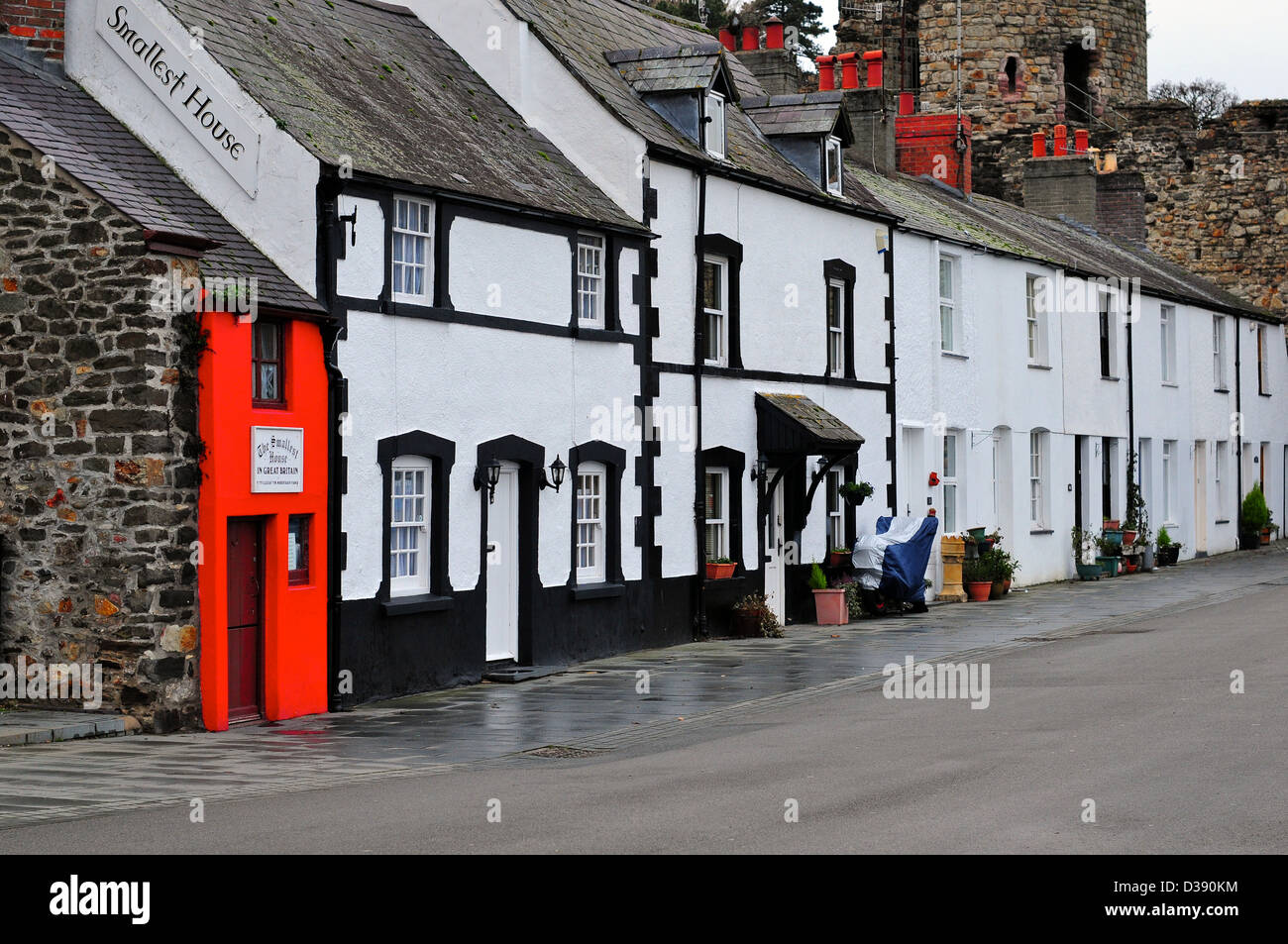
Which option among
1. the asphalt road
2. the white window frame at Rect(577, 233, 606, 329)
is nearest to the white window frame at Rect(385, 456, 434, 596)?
the white window frame at Rect(577, 233, 606, 329)

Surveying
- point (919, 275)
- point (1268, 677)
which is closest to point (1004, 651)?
point (1268, 677)

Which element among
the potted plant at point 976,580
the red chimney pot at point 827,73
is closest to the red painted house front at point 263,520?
the potted plant at point 976,580

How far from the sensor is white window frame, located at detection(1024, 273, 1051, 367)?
115 ft

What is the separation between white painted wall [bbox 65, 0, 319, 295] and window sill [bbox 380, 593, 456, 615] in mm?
3301

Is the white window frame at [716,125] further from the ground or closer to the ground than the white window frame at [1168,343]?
further from the ground

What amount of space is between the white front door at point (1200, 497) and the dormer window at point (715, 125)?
73.2 feet

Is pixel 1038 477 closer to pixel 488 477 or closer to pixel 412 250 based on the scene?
pixel 488 477

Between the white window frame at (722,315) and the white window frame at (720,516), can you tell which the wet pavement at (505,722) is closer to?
the white window frame at (720,516)

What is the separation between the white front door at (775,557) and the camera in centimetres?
2586

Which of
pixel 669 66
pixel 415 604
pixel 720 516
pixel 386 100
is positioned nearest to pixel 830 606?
pixel 720 516

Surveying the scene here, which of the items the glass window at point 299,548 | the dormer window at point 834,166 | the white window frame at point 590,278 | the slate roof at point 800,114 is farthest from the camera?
the dormer window at point 834,166

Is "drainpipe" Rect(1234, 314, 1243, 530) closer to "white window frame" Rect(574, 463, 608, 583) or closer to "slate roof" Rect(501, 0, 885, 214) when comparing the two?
"slate roof" Rect(501, 0, 885, 214)

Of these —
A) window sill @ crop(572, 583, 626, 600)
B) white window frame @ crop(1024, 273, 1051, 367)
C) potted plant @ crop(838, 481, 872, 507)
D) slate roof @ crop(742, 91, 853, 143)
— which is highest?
slate roof @ crop(742, 91, 853, 143)

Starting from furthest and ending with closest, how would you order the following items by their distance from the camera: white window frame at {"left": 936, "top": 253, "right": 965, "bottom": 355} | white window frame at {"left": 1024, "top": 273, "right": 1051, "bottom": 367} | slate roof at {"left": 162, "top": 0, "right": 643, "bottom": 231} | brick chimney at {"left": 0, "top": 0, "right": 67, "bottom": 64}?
white window frame at {"left": 1024, "top": 273, "right": 1051, "bottom": 367}, white window frame at {"left": 936, "top": 253, "right": 965, "bottom": 355}, slate roof at {"left": 162, "top": 0, "right": 643, "bottom": 231}, brick chimney at {"left": 0, "top": 0, "right": 67, "bottom": 64}
